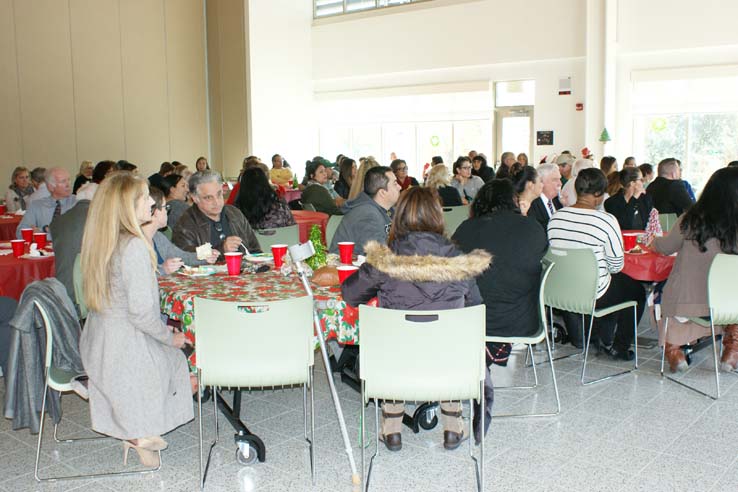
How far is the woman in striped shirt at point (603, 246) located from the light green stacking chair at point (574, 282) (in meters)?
0.10

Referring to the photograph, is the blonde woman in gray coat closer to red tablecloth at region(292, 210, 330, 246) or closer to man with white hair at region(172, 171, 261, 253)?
man with white hair at region(172, 171, 261, 253)

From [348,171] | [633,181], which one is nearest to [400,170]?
[348,171]

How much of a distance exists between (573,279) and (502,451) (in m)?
1.23

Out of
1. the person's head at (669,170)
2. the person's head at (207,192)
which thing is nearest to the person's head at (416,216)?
the person's head at (207,192)

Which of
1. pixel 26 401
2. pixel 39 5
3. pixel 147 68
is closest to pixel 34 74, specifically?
pixel 39 5

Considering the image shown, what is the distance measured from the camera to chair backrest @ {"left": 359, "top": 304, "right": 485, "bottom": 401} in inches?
107

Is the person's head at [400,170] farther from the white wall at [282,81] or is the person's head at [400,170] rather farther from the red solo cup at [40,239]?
the white wall at [282,81]

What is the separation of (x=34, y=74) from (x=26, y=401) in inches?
389

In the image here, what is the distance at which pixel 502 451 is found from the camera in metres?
3.38

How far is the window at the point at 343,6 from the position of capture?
50.3 feet

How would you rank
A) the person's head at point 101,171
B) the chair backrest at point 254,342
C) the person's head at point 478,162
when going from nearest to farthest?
1. the chair backrest at point 254,342
2. the person's head at point 101,171
3. the person's head at point 478,162

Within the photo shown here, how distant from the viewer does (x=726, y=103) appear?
39.8ft

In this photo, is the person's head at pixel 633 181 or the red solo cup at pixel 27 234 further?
the person's head at pixel 633 181

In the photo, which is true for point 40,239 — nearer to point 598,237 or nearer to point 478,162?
point 598,237
